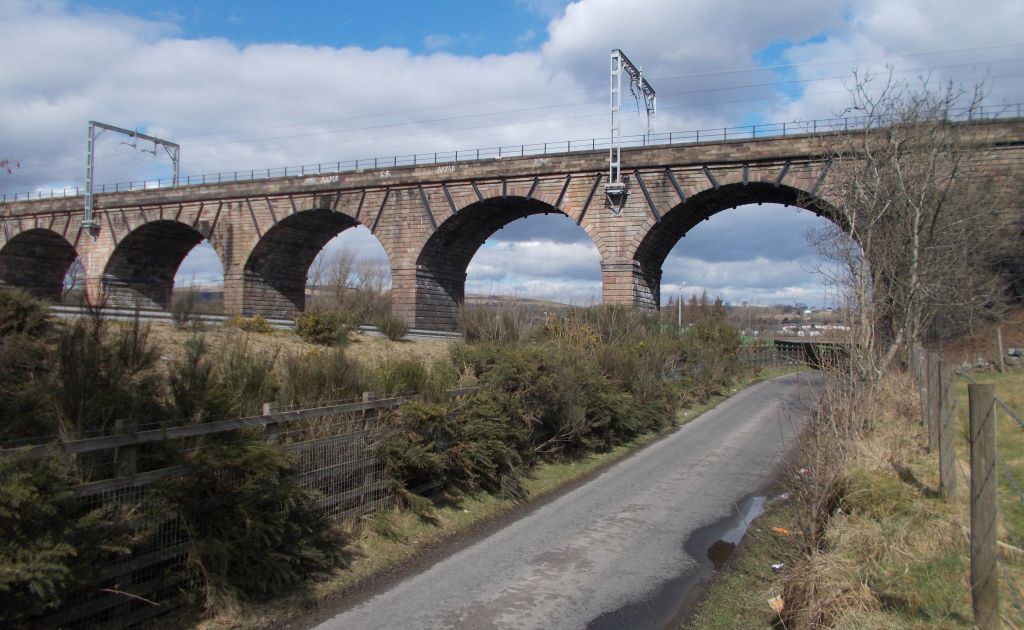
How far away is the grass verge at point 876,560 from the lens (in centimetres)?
502

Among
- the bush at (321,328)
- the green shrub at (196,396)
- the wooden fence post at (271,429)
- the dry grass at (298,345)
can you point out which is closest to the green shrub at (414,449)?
the wooden fence post at (271,429)

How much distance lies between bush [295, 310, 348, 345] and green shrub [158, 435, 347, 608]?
12136mm

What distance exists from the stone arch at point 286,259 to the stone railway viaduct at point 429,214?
8 centimetres

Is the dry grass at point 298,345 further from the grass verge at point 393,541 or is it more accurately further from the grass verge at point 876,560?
the grass verge at point 876,560

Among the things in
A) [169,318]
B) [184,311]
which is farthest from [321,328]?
[169,318]

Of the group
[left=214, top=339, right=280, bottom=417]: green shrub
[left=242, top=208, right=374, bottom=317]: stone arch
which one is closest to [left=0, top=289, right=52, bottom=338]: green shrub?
[left=214, top=339, right=280, bottom=417]: green shrub

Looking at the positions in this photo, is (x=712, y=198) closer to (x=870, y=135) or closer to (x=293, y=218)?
(x=870, y=135)

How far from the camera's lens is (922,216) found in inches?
700

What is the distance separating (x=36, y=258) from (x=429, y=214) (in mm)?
32475

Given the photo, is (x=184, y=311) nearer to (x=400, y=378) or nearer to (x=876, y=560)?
(x=400, y=378)

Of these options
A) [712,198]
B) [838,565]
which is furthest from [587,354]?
[712,198]

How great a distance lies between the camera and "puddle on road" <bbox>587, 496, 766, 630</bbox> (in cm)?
625

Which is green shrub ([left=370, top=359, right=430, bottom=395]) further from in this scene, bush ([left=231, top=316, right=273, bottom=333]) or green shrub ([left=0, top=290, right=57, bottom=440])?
bush ([left=231, top=316, right=273, bottom=333])

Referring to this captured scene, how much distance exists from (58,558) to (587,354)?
500 inches
